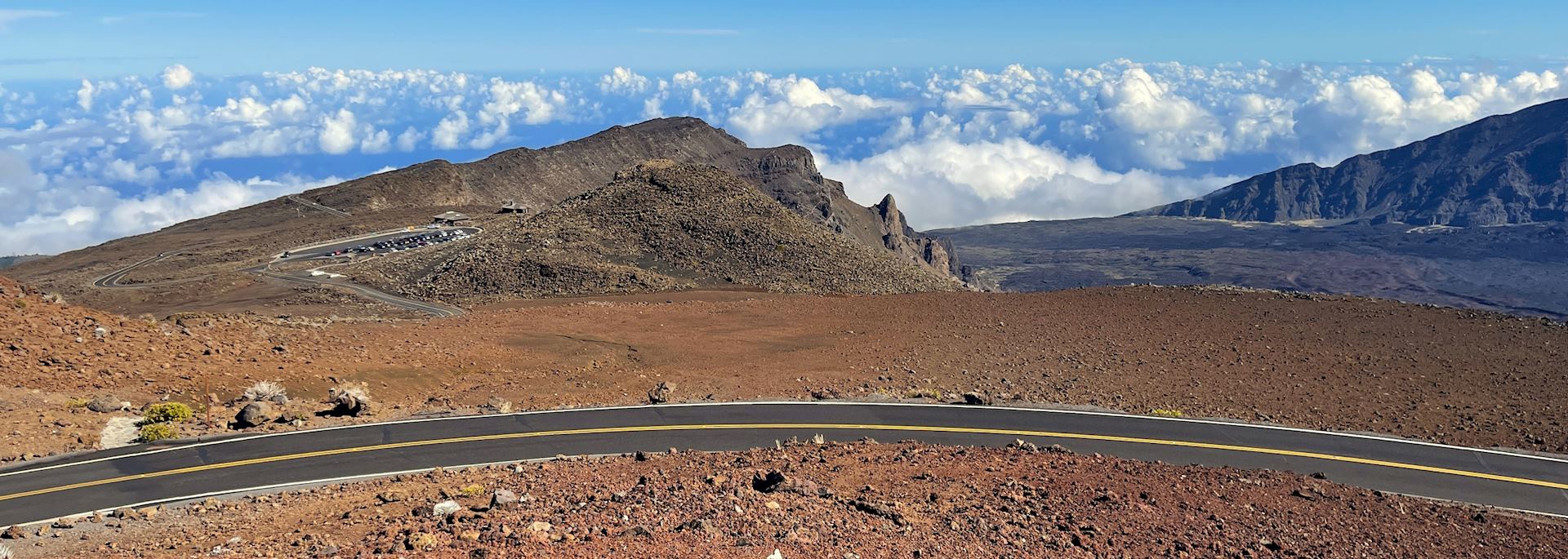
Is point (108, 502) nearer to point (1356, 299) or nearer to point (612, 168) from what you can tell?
point (1356, 299)

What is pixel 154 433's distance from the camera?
26.1 m

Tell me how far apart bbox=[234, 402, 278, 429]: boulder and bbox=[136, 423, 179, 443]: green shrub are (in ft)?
5.46

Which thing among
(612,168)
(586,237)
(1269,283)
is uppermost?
(612,168)

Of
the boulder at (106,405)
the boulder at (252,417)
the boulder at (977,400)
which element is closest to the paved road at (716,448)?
the boulder at (977,400)

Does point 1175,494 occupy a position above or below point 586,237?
below

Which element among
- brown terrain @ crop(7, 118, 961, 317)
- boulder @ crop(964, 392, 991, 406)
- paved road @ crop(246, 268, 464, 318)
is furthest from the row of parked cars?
boulder @ crop(964, 392, 991, 406)

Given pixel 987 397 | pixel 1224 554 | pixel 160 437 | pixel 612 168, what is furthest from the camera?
pixel 612 168

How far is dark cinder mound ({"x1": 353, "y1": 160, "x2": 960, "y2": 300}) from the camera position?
60.2 m

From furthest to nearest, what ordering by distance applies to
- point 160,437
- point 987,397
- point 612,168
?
point 612,168 < point 987,397 < point 160,437

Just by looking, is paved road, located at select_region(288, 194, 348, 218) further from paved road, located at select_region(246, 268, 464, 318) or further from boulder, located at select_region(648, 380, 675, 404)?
boulder, located at select_region(648, 380, 675, 404)

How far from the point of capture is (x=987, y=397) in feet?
107

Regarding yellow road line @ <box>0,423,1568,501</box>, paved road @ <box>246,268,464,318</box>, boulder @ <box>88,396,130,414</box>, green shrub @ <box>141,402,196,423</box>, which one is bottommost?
yellow road line @ <box>0,423,1568,501</box>

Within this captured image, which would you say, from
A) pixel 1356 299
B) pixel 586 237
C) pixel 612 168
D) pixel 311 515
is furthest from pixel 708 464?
pixel 612 168

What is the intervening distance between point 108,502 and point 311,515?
624cm
